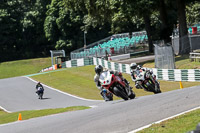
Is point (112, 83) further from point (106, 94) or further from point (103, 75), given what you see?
point (106, 94)

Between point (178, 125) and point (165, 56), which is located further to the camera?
point (165, 56)

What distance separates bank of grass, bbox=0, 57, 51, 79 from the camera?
6034 centimetres

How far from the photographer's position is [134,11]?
119 feet

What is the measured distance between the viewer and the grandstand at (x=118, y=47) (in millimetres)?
48791

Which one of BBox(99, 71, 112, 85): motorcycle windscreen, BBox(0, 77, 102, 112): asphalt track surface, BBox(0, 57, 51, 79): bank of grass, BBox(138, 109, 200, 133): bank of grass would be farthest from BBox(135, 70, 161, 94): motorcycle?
BBox(0, 57, 51, 79): bank of grass

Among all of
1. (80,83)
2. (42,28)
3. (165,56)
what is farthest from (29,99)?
(42,28)

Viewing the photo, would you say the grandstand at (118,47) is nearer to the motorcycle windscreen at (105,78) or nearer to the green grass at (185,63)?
the green grass at (185,63)

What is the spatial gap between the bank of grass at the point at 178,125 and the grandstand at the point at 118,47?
36912mm

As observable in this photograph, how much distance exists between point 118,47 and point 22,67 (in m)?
20.0

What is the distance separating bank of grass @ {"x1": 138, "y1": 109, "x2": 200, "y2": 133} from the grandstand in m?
36.9

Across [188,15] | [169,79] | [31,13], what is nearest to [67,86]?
[169,79]

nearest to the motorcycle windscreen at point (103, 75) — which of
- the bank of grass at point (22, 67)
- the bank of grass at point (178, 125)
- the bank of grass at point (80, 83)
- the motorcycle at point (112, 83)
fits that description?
the motorcycle at point (112, 83)

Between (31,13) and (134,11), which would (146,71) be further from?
(31,13)

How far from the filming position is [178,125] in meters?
8.27
